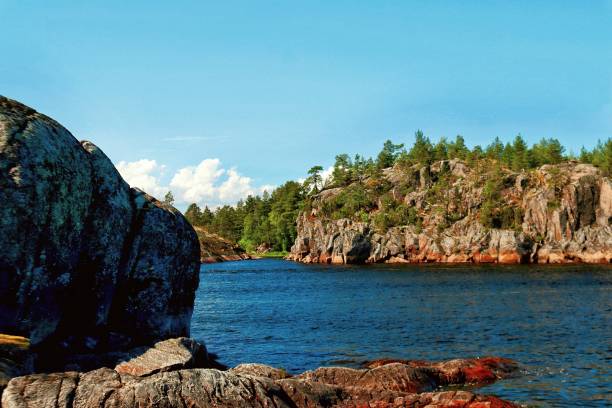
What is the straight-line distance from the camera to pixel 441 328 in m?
44.5

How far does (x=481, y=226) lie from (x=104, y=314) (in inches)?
5474

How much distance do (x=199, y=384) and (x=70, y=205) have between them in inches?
498

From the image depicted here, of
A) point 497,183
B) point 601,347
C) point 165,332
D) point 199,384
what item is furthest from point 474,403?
point 497,183

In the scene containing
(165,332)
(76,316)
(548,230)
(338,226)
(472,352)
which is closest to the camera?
(76,316)

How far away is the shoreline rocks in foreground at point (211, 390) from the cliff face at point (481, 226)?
128018 mm

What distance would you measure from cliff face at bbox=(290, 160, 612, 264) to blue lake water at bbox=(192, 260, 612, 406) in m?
55.5

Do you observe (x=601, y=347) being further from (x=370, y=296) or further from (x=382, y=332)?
(x=370, y=296)

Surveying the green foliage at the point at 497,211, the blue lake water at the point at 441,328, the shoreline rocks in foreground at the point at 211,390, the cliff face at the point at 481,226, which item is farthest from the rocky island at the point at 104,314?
the green foliage at the point at 497,211

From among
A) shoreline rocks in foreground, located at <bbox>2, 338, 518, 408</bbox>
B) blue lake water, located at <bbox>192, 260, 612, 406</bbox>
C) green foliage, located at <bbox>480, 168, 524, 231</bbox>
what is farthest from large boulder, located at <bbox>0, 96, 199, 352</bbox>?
green foliage, located at <bbox>480, 168, 524, 231</bbox>

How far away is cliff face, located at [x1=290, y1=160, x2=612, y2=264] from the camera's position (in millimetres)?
138375

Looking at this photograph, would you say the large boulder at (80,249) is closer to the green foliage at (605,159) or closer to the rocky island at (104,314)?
the rocky island at (104,314)

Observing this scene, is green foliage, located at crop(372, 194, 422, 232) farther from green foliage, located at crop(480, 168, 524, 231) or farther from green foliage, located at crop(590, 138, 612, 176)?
green foliage, located at crop(590, 138, 612, 176)

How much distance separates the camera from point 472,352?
34.2m

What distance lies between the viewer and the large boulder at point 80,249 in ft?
75.5
